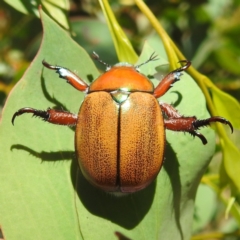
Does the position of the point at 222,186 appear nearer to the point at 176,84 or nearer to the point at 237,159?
the point at 237,159

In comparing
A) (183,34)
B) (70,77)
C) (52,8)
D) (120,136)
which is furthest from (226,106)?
(183,34)

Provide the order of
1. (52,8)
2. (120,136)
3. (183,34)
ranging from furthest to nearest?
(183,34)
(52,8)
(120,136)

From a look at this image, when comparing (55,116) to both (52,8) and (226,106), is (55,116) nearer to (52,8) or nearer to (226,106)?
(52,8)

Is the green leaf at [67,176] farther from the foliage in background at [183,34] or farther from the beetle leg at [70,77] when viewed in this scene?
the foliage in background at [183,34]

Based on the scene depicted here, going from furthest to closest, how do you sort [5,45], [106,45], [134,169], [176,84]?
1. [5,45]
2. [106,45]
3. [176,84]
4. [134,169]

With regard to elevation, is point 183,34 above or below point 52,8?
below

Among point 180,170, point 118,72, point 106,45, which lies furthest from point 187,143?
point 106,45
